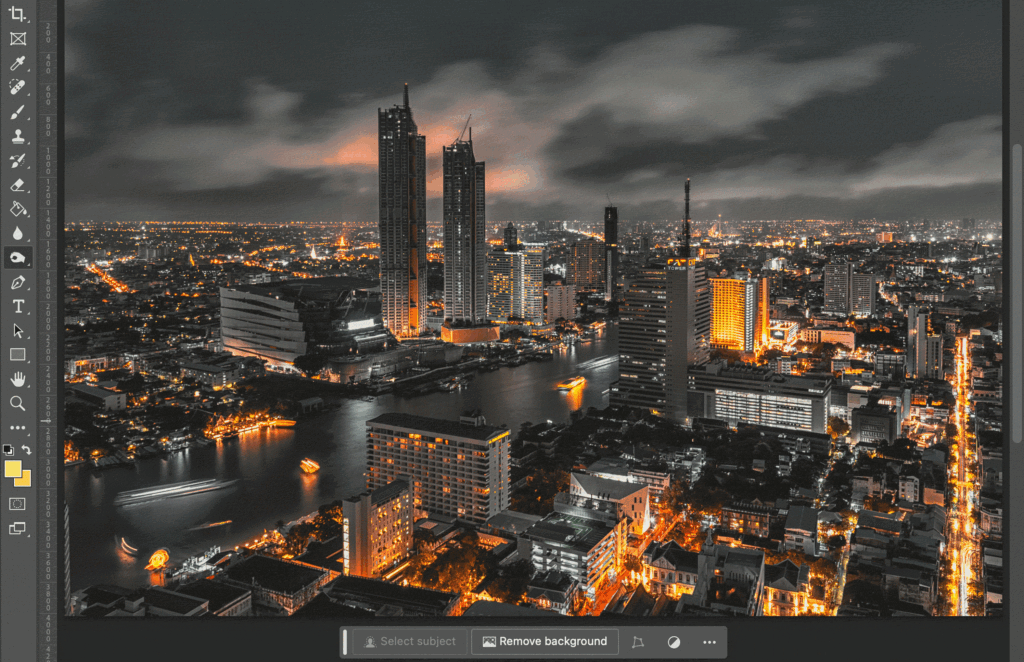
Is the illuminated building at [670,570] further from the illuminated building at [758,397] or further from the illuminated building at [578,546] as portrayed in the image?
the illuminated building at [758,397]

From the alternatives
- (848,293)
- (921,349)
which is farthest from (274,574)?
(848,293)

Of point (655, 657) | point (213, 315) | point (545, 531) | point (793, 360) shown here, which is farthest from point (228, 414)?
point (793, 360)

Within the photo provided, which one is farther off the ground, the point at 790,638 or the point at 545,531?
the point at 790,638

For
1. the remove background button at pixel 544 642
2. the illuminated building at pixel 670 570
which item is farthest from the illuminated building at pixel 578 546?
the remove background button at pixel 544 642

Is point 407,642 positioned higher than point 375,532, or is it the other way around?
point 407,642
